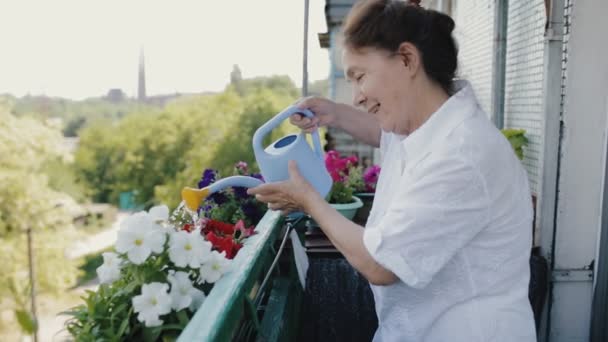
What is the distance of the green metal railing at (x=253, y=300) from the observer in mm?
866

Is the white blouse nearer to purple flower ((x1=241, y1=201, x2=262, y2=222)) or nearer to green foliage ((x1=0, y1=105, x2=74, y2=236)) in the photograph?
purple flower ((x1=241, y1=201, x2=262, y2=222))

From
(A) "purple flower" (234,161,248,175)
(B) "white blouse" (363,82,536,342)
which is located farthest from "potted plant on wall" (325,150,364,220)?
(B) "white blouse" (363,82,536,342)

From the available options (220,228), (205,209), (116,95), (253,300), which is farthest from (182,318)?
(116,95)

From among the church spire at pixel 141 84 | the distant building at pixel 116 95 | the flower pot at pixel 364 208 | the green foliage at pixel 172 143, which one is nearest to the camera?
the flower pot at pixel 364 208

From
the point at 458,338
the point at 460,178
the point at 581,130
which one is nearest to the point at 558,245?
the point at 581,130

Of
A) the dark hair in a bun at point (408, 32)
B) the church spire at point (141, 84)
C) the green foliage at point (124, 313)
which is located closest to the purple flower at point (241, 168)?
the dark hair in a bun at point (408, 32)

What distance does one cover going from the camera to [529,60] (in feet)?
6.95

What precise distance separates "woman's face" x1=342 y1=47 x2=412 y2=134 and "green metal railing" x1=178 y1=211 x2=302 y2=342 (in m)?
0.40

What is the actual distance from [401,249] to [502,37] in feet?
6.09

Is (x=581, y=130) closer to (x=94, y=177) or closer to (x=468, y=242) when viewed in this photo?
Result: (x=468, y=242)

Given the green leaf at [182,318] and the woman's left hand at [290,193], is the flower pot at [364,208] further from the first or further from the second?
the green leaf at [182,318]

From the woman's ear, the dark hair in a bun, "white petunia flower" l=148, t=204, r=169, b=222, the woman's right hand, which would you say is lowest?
"white petunia flower" l=148, t=204, r=169, b=222

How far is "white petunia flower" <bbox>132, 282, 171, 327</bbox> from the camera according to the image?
896 millimetres

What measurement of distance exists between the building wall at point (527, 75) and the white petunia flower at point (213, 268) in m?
1.24
